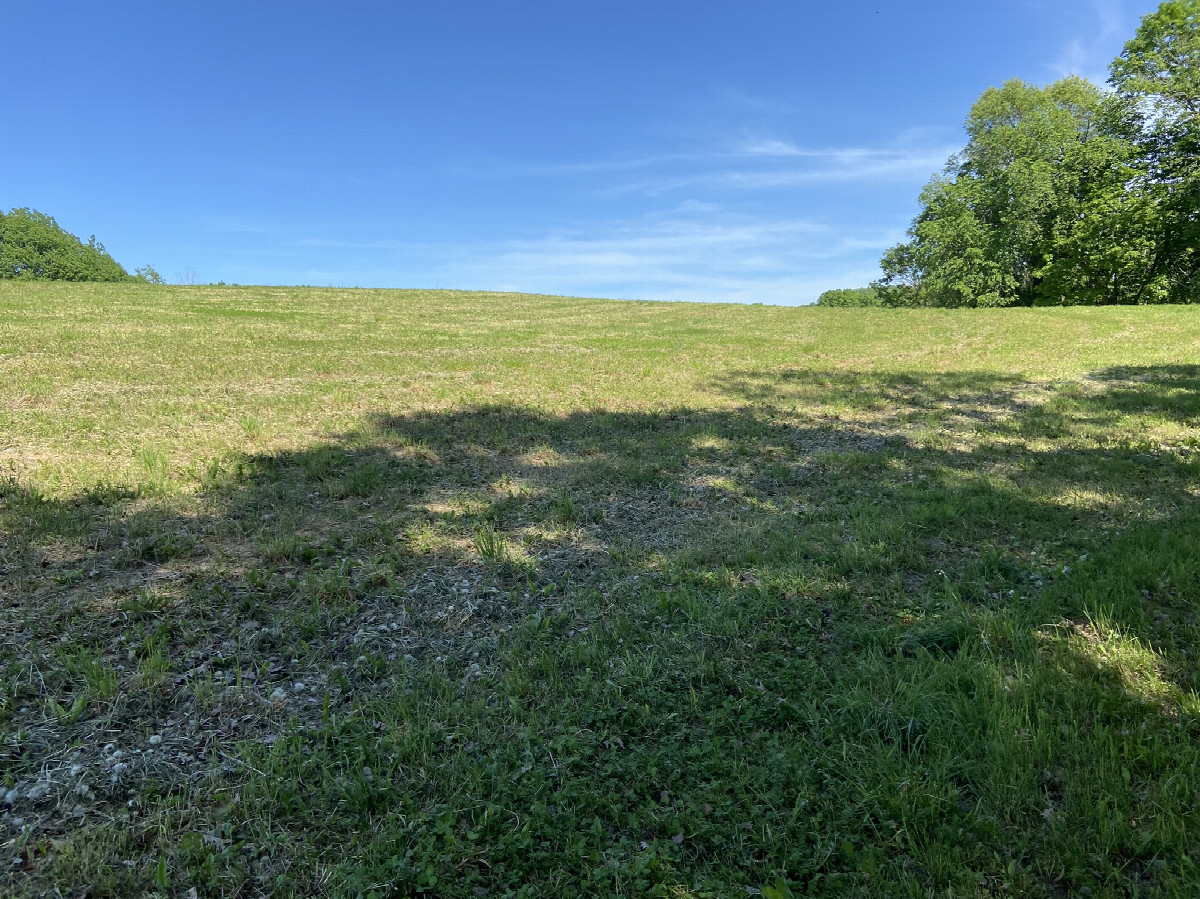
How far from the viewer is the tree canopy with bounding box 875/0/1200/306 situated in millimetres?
41781

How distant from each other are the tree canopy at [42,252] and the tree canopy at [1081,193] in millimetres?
92309

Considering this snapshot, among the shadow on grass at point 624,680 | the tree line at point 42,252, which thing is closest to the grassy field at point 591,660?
the shadow on grass at point 624,680

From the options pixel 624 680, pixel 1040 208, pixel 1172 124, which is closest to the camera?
pixel 624 680

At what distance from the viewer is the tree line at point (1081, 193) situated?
4178cm

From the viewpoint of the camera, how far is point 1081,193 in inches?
1874

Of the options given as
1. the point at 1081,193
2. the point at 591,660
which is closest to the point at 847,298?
the point at 1081,193

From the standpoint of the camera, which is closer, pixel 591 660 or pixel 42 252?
pixel 591 660

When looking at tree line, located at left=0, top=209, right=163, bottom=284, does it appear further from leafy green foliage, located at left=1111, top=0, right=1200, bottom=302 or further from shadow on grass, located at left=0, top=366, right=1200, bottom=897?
leafy green foliage, located at left=1111, top=0, right=1200, bottom=302

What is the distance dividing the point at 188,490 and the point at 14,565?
230 centimetres

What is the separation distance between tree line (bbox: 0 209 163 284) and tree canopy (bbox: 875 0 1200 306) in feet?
276

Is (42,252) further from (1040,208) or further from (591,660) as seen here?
(1040,208)

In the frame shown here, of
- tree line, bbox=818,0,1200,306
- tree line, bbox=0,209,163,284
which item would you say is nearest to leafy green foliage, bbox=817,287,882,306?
tree line, bbox=818,0,1200,306

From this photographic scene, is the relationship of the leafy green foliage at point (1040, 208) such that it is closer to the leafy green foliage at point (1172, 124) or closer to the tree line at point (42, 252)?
the leafy green foliage at point (1172, 124)

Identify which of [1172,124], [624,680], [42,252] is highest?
[1172,124]
